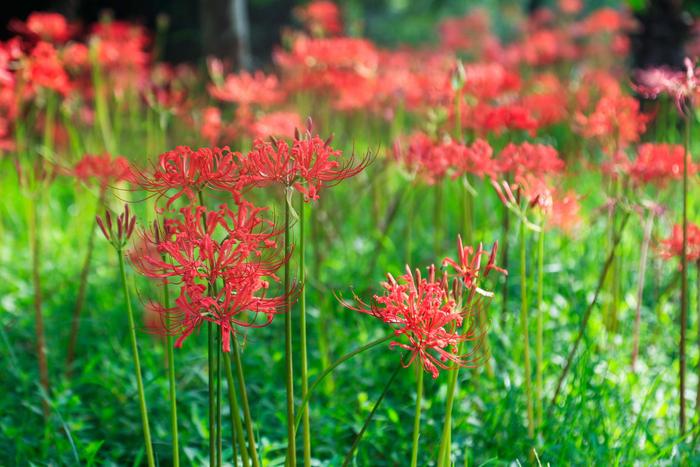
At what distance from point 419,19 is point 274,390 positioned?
8965 mm

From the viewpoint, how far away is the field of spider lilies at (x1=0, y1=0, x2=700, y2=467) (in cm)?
128

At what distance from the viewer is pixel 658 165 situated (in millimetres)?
2043

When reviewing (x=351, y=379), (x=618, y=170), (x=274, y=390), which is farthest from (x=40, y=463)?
(x=618, y=170)

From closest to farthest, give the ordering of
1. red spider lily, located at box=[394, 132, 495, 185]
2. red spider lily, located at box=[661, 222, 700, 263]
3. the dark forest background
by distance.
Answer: red spider lily, located at box=[394, 132, 495, 185]
red spider lily, located at box=[661, 222, 700, 263]
the dark forest background

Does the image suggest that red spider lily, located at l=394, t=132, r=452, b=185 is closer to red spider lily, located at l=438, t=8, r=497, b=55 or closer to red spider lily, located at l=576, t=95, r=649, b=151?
red spider lily, located at l=576, t=95, r=649, b=151

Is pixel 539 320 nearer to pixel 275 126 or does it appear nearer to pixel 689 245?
pixel 689 245

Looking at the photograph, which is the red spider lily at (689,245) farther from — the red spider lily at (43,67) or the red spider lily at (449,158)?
the red spider lily at (43,67)

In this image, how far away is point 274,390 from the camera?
2260 mm

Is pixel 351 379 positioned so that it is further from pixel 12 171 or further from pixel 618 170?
pixel 12 171

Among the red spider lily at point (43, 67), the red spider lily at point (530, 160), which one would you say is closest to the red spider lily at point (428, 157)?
the red spider lily at point (530, 160)

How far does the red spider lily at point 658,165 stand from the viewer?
80.5 inches

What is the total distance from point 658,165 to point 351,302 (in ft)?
3.94

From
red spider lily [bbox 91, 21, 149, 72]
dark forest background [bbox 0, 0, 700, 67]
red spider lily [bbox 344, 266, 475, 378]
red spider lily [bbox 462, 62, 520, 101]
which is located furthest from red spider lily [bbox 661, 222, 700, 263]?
red spider lily [bbox 91, 21, 149, 72]

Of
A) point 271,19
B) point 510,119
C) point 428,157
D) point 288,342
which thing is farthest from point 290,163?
point 271,19
